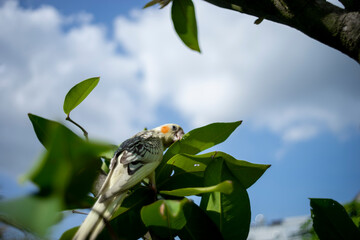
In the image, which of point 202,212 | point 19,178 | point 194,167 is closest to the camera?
point 19,178

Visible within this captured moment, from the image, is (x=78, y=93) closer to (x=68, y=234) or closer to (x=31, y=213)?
(x=68, y=234)

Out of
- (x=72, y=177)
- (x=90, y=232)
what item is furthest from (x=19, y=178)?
(x=90, y=232)

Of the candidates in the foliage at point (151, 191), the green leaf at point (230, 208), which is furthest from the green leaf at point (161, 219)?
the green leaf at point (230, 208)

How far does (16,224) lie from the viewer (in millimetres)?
336

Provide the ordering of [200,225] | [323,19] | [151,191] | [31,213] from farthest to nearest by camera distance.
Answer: [151,191]
[200,225]
[323,19]
[31,213]

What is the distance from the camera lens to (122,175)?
795 mm

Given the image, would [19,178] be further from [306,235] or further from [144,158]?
[306,235]

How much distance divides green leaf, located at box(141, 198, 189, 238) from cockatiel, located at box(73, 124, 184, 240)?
0.10 metres

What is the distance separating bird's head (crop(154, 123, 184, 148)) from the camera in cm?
133

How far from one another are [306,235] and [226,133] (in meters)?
0.77

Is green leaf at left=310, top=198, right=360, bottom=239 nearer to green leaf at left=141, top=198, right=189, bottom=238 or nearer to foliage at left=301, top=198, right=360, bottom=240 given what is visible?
foliage at left=301, top=198, right=360, bottom=240

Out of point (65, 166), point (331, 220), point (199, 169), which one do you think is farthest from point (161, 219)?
point (331, 220)

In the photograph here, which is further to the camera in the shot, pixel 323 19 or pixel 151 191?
pixel 151 191

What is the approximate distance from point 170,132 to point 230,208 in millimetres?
651
